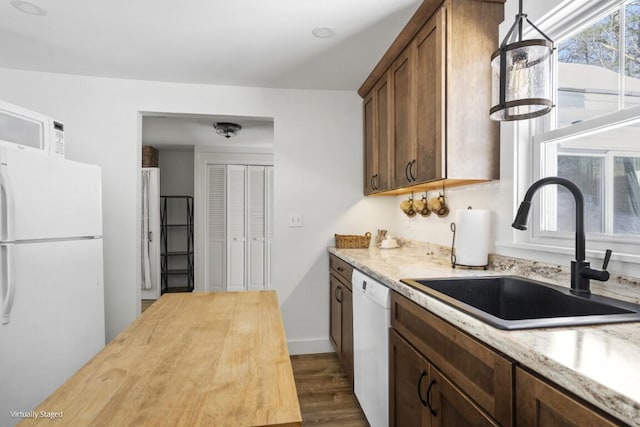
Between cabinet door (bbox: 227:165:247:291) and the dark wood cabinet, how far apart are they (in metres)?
2.47

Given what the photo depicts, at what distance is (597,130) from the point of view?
1326 mm

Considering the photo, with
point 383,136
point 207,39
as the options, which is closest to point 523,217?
point 383,136

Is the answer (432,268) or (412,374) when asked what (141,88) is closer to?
(432,268)

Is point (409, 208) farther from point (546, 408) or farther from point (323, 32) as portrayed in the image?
point (546, 408)

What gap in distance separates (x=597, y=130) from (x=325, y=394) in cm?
216

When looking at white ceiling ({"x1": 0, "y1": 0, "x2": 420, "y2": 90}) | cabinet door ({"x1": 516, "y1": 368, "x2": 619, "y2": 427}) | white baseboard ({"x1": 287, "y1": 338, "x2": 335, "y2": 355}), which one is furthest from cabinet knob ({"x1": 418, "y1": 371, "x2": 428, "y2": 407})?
white baseboard ({"x1": 287, "y1": 338, "x2": 335, "y2": 355})

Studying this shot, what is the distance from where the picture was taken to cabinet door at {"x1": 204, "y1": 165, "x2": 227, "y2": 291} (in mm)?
5152


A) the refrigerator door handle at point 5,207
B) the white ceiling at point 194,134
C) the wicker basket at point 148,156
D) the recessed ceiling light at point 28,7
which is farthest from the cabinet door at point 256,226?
the refrigerator door handle at point 5,207

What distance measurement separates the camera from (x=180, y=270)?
18.8ft

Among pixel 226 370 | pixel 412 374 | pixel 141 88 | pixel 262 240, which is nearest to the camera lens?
pixel 226 370

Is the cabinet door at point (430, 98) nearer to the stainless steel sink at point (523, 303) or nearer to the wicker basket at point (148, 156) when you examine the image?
the stainless steel sink at point (523, 303)

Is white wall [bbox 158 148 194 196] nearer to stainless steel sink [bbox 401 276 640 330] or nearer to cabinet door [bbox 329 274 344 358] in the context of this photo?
cabinet door [bbox 329 274 344 358]

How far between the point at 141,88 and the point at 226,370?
2918mm

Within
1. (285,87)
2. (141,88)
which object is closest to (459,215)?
(285,87)
